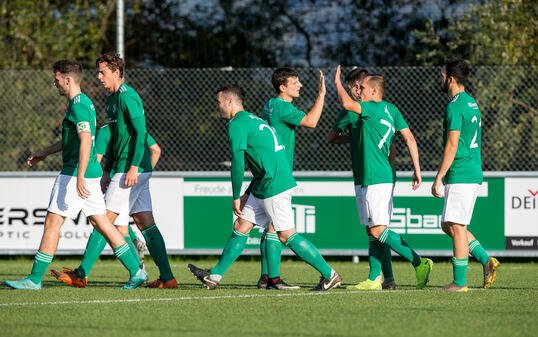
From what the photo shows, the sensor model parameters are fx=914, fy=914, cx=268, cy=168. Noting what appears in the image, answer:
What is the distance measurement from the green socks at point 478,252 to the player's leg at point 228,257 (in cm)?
201

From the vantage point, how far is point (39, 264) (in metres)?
8.03

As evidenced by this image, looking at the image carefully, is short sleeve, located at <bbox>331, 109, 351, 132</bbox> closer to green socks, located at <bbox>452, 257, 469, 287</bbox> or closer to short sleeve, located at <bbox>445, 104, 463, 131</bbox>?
short sleeve, located at <bbox>445, 104, 463, 131</bbox>

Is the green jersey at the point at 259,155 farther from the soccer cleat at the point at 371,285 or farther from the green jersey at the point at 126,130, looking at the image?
the soccer cleat at the point at 371,285

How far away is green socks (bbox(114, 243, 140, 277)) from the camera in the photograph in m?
8.14

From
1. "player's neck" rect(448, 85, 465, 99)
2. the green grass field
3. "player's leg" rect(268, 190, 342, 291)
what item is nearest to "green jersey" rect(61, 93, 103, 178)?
the green grass field

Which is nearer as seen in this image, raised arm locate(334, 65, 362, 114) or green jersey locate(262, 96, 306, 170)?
raised arm locate(334, 65, 362, 114)

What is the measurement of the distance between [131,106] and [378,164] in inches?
88.3

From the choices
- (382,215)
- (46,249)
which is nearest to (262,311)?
(382,215)

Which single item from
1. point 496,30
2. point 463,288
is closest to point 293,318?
point 463,288

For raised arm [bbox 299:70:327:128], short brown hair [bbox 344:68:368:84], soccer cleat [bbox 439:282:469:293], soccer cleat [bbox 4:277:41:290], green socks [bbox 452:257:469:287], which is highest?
short brown hair [bbox 344:68:368:84]

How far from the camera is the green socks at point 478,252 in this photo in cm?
810

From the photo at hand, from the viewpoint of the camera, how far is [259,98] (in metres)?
13.2

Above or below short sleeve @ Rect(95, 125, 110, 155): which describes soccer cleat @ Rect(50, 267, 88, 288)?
below

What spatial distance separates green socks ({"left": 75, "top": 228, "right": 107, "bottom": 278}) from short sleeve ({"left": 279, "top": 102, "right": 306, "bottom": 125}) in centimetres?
205
